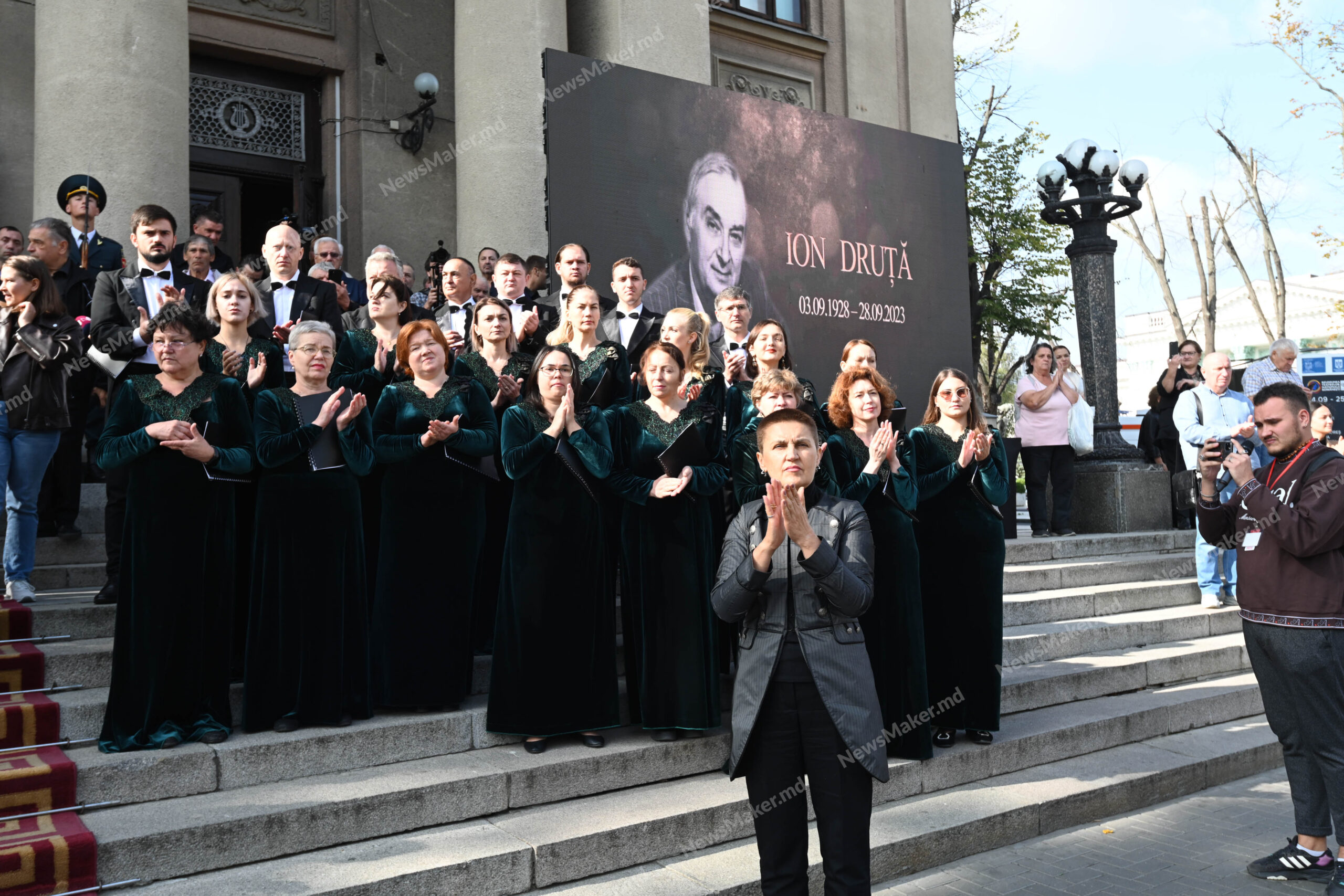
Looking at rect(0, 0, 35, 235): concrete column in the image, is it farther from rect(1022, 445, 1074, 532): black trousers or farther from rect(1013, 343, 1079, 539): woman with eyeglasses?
rect(1022, 445, 1074, 532): black trousers

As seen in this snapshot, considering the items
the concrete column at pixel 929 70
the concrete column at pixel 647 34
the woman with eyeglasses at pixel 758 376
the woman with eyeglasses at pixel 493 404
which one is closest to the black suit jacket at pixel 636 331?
the woman with eyeglasses at pixel 493 404

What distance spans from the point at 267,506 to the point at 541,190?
622 centimetres

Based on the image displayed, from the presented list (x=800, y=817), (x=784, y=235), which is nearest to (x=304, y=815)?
(x=800, y=817)

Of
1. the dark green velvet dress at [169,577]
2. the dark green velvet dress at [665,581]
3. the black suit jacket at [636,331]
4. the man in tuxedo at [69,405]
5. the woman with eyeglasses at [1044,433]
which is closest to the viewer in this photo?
the dark green velvet dress at [169,577]

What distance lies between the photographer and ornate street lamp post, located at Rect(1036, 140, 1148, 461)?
12.8m

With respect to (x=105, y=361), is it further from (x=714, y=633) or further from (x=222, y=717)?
(x=714, y=633)

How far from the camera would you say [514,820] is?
466 centimetres

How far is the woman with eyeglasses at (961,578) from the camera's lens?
596cm

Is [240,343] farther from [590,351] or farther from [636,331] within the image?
[636,331]

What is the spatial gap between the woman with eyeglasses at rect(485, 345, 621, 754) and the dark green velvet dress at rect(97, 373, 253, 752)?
1286 mm

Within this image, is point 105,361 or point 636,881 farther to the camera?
point 105,361

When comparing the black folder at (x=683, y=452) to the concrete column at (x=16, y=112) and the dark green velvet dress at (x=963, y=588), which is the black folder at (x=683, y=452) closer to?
the dark green velvet dress at (x=963, y=588)

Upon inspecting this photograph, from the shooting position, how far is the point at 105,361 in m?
6.05

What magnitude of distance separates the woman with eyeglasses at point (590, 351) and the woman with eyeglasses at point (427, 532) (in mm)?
611
